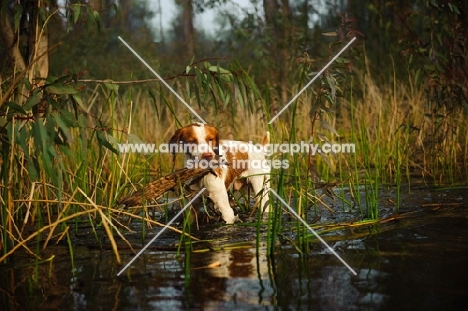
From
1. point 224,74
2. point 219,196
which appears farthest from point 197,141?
point 224,74

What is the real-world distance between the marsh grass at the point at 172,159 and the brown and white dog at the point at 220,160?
0.59 feet

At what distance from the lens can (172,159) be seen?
26.9 ft

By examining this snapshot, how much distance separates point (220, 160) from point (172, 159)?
3266 millimetres

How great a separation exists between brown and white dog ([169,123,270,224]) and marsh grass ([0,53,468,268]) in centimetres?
18

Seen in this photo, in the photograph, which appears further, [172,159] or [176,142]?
[172,159]

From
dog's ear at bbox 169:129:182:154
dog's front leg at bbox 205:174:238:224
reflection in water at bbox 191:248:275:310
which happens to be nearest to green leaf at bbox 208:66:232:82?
dog's ear at bbox 169:129:182:154

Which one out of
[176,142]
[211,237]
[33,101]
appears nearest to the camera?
[33,101]

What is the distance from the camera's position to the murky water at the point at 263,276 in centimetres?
288

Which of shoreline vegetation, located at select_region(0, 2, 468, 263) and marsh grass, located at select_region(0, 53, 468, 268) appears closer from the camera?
shoreline vegetation, located at select_region(0, 2, 468, 263)

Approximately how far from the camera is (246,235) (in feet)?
14.7

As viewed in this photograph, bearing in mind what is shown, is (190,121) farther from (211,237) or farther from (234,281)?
(234,281)

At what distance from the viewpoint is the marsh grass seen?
12.7ft

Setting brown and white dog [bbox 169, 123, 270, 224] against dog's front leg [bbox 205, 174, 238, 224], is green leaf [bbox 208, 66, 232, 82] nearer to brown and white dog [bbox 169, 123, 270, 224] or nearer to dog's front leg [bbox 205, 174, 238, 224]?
brown and white dog [bbox 169, 123, 270, 224]

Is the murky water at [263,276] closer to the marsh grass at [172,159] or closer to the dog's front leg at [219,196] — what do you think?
the marsh grass at [172,159]
